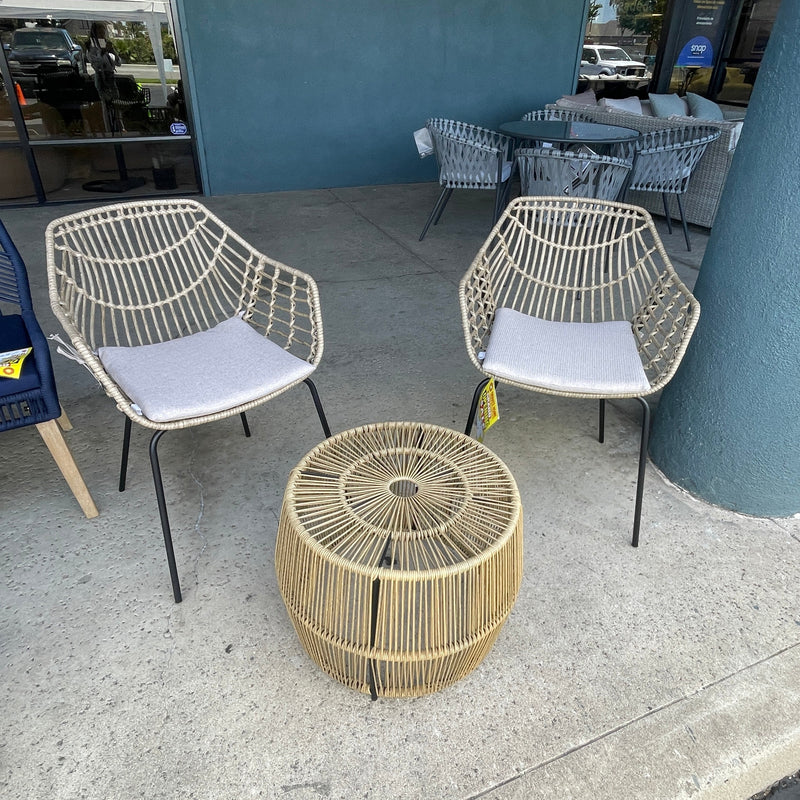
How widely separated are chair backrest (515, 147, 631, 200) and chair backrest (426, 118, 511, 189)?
10.6 inches

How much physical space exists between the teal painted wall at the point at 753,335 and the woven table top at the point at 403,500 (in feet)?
2.89

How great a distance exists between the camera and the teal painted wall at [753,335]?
5.15 feet

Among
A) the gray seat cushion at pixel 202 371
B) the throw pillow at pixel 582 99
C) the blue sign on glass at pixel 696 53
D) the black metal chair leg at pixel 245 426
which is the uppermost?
the blue sign on glass at pixel 696 53

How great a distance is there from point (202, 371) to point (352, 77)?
4.57 metres

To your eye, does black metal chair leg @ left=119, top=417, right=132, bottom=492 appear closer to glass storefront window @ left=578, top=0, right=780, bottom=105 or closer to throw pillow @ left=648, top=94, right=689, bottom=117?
throw pillow @ left=648, top=94, right=689, bottom=117

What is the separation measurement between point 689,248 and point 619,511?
116 inches

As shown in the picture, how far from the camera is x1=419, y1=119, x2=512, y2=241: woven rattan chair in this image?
3.91 metres

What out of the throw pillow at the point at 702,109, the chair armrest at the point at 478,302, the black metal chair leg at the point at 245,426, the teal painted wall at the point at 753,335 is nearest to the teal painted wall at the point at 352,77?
the throw pillow at the point at 702,109

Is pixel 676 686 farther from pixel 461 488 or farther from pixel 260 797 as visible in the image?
pixel 260 797

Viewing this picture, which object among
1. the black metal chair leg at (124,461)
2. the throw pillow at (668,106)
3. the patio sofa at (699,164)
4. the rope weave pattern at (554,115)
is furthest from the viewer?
the throw pillow at (668,106)

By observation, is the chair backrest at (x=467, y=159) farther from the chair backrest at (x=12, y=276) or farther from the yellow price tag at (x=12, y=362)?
the yellow price tag at (x=12, y=362)

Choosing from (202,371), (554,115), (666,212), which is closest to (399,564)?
(202,371)

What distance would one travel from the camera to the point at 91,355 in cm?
145

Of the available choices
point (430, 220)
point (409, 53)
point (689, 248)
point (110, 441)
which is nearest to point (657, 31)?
point (409, 53)
